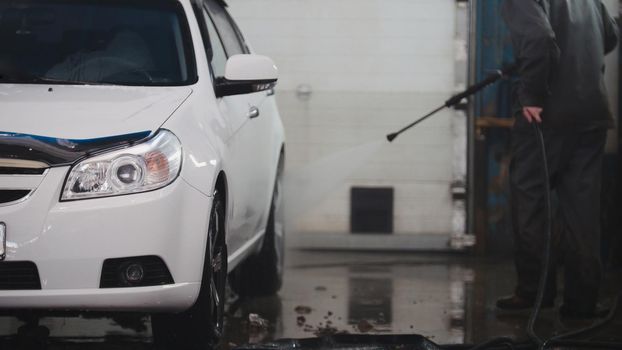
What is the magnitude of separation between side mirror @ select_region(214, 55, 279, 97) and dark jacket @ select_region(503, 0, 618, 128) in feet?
5.26

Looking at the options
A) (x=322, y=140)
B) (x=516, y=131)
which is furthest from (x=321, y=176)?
(x=516, y=131)

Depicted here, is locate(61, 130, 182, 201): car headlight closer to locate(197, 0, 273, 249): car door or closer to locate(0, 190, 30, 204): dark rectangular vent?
locate(0, 190, 30, 204): dark rectangular vent

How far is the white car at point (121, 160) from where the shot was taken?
15.8 ft

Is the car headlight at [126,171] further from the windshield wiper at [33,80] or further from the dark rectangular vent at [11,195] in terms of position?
the windshield wiper at [33,80]

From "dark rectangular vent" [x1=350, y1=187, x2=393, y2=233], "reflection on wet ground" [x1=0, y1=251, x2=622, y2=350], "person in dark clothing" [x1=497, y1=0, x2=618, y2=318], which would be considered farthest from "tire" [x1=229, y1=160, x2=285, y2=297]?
"dark rectangular vent" [x1=350, y1=187, x2=393, y2=233]

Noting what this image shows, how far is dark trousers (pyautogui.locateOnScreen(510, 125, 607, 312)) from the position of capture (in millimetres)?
7008

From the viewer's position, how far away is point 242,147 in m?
6.21

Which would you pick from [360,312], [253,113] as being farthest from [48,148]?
[360,312]

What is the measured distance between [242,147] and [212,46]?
54cm

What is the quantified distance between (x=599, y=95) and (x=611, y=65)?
3.04m

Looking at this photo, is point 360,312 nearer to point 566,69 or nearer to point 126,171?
point 566,69

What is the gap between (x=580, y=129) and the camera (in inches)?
276

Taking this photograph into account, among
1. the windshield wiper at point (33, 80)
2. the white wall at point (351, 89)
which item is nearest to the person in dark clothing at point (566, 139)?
the windshield wiper at point (33, 80)

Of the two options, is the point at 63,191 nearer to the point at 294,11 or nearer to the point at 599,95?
the point at 599,95
